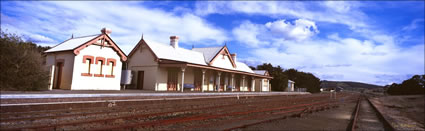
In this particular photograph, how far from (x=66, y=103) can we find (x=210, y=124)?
6682 mm

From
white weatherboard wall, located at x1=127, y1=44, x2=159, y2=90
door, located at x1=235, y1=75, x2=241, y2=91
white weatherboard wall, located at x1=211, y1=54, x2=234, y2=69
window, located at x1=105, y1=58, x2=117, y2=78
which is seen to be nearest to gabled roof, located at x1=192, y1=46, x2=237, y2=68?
white weatherboard wall, located at x1=211, y1=54, x2=234, y2=69

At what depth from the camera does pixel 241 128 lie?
8.12m

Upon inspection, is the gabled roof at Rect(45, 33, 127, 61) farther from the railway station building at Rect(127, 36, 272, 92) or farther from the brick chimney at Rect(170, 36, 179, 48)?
the brick chimney at Rect(170, 36, 179, 48)

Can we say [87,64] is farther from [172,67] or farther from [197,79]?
[197,79]

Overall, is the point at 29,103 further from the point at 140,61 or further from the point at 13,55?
the point at 140,61

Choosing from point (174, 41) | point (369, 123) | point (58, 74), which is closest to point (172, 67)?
point (174, 41)

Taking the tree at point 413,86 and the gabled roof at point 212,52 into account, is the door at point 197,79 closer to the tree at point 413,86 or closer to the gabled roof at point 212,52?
the gabled roof at point 212,52

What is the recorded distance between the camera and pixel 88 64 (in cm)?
1816

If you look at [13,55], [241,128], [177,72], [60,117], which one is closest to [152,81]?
[177,72]

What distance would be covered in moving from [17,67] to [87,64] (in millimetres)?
4947

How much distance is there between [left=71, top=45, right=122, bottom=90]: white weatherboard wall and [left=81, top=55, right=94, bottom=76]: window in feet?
0.18

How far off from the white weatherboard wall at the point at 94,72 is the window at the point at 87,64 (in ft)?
Result: 0.18

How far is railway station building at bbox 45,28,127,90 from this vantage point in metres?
17.3

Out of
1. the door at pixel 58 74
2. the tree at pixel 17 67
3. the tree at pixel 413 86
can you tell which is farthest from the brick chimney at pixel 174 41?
the tree at pixel 413 86
